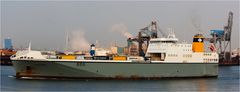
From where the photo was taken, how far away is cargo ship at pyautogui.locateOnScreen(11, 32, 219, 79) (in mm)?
37438

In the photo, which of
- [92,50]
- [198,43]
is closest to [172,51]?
[198,43]

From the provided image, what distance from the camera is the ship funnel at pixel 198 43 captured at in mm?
45000

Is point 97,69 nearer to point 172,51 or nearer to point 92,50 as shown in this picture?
point 92,50

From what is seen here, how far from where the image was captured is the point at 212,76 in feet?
149

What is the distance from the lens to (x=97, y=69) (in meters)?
38.3

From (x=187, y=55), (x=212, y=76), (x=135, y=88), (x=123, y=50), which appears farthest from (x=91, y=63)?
(x=123, y=50)

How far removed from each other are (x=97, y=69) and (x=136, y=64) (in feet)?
12.0

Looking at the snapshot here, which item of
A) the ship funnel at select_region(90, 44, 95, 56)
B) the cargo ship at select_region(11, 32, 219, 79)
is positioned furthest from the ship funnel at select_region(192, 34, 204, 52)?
the ship funnel at select_region(90, 44, 95, 56)

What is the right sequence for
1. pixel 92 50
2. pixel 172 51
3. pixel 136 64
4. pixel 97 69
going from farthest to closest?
pixel 172 51
pixel 92 50
pixel 136 64
pixel 97 69

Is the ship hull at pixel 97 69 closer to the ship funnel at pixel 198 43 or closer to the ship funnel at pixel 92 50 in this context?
the ship funnel at pixel 92 50

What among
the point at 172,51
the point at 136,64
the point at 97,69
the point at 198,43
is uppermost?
Answer: the point at 198,43

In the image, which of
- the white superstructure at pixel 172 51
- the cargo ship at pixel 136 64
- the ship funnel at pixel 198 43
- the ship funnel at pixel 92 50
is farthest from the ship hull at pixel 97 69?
the ship funnel at pixel 198 43

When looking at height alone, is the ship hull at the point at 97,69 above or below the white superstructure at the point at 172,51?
below

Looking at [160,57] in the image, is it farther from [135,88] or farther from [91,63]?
[135,88]
